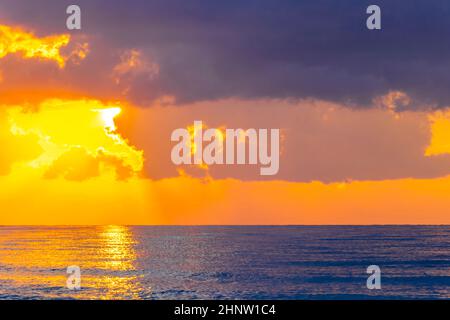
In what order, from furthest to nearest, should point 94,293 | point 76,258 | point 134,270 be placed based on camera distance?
1. point 76,258
2. point 134,270
3. point 94,293

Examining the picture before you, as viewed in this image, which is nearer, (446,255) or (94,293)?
(94,293)

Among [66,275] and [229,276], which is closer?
[229,276]

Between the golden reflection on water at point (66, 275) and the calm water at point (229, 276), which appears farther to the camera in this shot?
the golden reflection on water at point (66, 275)

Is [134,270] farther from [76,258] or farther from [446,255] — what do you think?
[446,255]

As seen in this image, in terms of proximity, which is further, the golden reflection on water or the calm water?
the golden reflection on water

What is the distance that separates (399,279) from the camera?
7769cm
